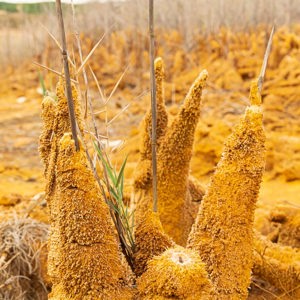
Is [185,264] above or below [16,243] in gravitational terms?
above

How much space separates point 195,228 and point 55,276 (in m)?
0.45

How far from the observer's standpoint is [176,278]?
1.42 meters

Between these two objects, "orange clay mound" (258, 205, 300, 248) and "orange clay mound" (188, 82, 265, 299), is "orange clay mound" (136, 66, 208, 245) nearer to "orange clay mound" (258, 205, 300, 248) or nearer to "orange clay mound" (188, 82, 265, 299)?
"orange clay mound" (188, 82, 265, 299)

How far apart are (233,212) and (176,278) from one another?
0.28m

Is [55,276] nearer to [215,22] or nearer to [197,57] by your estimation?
[197,57]

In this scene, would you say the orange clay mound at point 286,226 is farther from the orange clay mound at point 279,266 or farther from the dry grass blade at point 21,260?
the dry grass blade at point 21,260

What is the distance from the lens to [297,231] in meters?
2.58

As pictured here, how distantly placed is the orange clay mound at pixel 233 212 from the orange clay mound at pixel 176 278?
0.29 feet

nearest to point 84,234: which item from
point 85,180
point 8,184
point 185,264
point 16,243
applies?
point 85,180

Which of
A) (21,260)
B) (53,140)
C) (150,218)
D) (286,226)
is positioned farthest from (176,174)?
(21,260)

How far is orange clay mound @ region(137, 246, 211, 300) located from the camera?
143 cm

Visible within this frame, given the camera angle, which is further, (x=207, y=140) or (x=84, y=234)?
(x=207, y=140)

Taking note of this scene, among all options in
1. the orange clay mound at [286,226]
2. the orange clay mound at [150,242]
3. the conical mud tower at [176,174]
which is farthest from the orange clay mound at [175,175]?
the orange clay mound at [286,226]

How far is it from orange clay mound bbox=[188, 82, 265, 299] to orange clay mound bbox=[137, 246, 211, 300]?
0.09 m
